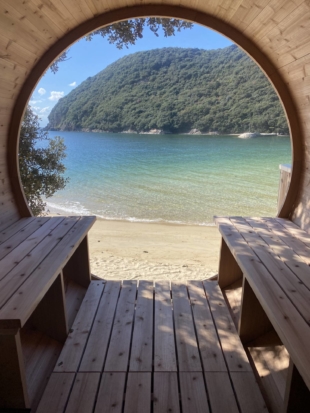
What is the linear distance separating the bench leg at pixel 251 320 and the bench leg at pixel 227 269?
742mm

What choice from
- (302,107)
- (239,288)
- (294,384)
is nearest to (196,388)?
(294,384)

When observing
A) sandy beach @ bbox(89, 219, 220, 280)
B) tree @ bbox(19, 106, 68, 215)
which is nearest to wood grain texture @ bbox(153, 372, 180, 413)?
sandy beach @ bbox(89, 219, 220, 280)

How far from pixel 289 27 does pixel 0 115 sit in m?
2.18

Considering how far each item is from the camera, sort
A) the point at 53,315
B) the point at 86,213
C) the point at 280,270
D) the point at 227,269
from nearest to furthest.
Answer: the point at 280,270
the point at 53,315
the point at 227,269
the point at 86,213

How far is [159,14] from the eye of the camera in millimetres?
2748

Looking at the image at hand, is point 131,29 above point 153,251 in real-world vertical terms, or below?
above

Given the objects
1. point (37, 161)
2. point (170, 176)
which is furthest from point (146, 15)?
point (170, 176)

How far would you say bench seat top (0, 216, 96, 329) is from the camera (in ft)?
4.92

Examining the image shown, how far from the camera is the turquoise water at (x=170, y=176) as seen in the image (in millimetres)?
12664

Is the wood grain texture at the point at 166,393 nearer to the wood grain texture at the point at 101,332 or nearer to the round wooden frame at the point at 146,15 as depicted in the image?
the wood grain texture at the point at 101,332

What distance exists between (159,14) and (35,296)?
8.03ft

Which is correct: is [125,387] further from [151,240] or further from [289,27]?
[151,240]

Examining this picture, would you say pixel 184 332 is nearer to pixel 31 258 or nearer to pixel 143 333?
pixel 143 333

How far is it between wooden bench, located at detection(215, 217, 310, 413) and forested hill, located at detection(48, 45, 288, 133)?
2658cm
